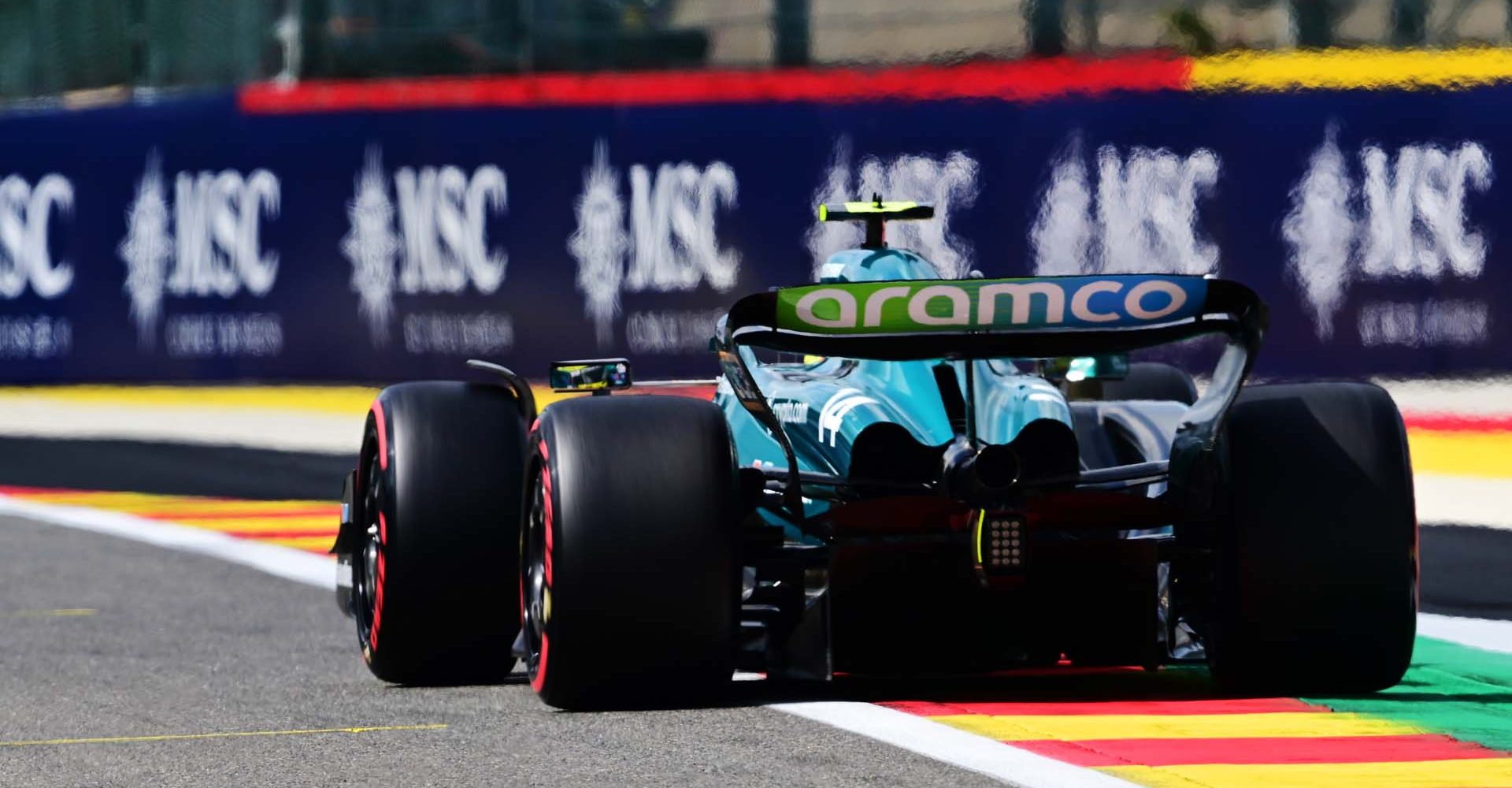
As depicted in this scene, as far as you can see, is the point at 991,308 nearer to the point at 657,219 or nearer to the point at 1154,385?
the point at 1154,385

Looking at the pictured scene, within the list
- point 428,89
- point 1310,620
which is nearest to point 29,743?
point 1310,620

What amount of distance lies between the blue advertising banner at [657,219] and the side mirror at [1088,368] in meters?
7.21

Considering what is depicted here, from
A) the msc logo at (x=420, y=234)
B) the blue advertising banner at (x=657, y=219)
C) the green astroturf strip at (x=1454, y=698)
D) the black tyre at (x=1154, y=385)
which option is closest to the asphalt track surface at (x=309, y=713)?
the green astroturf strip at (x=1454, y=698)

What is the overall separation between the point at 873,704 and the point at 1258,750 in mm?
1104

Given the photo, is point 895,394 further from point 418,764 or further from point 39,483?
point 39,483

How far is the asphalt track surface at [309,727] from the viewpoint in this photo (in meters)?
5.65

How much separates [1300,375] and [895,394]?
345 inches

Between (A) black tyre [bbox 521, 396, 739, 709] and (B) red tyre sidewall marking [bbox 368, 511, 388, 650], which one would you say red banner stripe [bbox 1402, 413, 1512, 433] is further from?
(A) black tyre [bbox 521, 396, 739, 709]

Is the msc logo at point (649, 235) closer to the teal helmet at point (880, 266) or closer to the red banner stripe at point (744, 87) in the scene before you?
the red banner stripe at point (744, 87)

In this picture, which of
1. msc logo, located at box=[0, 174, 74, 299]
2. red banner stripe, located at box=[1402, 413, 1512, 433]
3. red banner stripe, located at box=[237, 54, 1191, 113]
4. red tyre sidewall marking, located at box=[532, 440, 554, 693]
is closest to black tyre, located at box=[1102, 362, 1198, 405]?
red tyre sidewall marking, located at box=[532, 440, 554, 693]

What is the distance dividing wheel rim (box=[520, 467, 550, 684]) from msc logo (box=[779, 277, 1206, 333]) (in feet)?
2.65

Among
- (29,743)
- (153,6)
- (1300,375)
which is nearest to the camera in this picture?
(29,743)

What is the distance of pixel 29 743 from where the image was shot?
6.37 metres

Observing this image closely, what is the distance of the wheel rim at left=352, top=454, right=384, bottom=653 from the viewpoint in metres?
7.40
